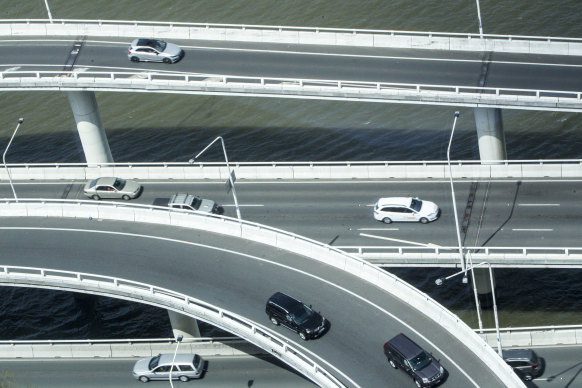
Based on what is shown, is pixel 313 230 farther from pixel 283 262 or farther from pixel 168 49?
pixel 168 49

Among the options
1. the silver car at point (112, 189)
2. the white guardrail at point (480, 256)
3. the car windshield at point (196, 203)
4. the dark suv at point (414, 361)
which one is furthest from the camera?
the silver car at point (112, 189)

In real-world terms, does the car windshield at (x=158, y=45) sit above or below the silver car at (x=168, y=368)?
above

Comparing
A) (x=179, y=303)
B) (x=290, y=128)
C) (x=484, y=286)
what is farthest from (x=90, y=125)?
(x=484, y=286)

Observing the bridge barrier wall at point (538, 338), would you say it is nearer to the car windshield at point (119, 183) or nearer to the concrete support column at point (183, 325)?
the concrete support column at point (183, 325)

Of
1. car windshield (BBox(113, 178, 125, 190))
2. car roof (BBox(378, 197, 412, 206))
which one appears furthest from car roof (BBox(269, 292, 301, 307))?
car windshield (BBox(113, 178, 125, 190))

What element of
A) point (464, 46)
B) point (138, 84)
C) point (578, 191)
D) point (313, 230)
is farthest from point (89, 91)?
point (578, 191)

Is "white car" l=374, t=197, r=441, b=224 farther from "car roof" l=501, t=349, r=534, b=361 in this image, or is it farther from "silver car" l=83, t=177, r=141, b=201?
"silver car" l=83, t=177, r=141, b=201

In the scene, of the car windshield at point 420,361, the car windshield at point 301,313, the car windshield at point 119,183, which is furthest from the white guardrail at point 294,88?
the car windshield at point 420,361
